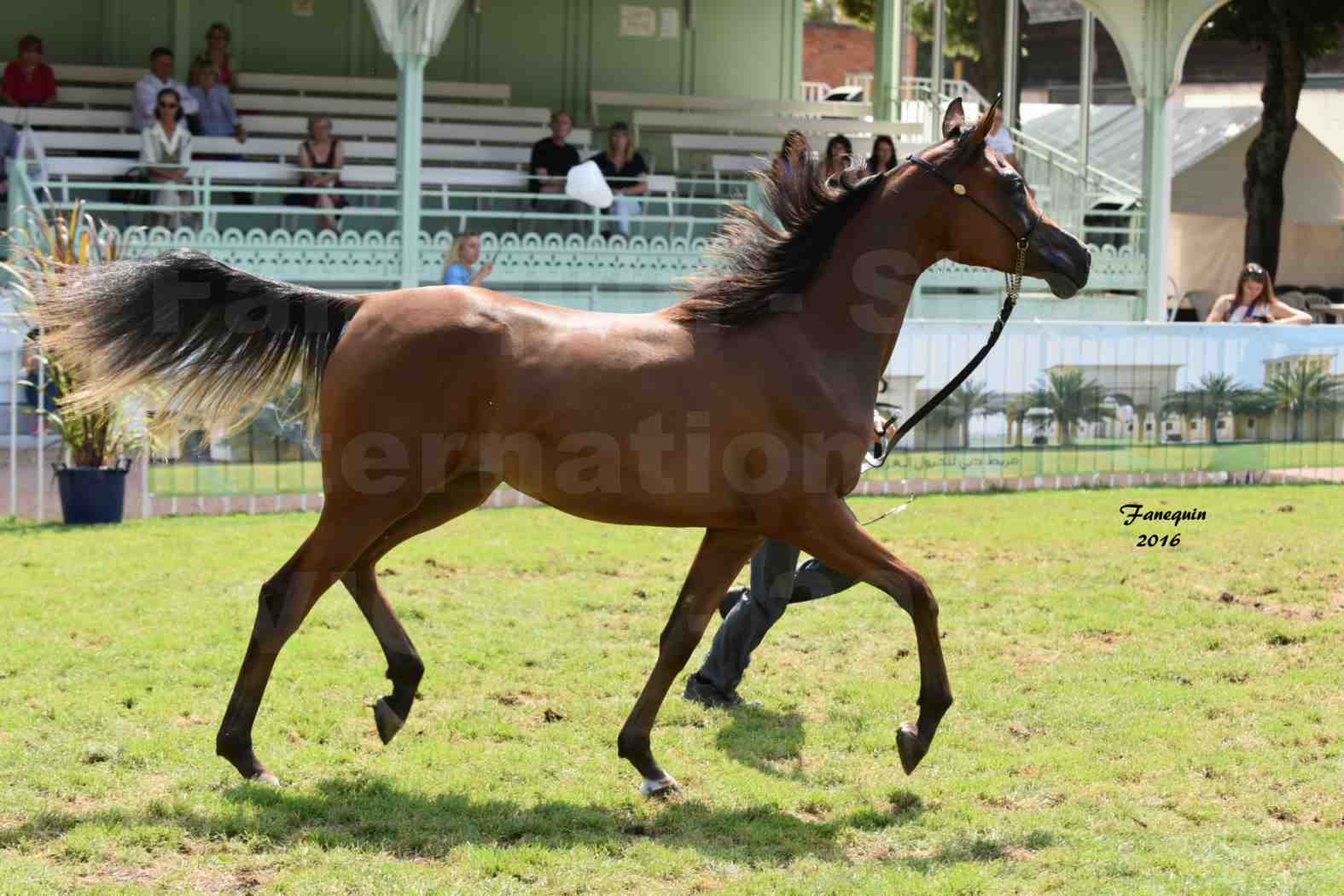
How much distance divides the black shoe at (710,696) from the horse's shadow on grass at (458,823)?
45.9 inches

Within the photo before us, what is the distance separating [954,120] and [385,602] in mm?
2635

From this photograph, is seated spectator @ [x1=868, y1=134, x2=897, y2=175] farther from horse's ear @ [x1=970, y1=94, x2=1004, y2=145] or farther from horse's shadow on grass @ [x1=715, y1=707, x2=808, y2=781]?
horse's ear @ [x1=970, y1=94, x2=1004, y2=145]

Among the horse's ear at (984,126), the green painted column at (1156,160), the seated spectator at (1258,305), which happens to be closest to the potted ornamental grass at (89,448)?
the horse's ear at (984,126)

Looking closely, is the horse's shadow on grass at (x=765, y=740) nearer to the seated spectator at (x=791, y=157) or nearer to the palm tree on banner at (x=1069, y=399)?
the seated spectator at (x=791, y=157)

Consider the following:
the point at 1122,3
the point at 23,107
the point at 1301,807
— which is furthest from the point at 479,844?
the point at 1122,3

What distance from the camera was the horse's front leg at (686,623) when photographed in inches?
209

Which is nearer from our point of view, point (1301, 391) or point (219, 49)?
point (1301, 391)

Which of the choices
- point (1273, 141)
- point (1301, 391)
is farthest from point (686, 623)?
point (1273, 141)

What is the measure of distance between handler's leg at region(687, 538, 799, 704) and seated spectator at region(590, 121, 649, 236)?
9378 millimetres

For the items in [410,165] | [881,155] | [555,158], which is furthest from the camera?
[555,158]

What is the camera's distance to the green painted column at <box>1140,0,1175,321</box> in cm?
1642

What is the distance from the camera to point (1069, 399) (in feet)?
42.0

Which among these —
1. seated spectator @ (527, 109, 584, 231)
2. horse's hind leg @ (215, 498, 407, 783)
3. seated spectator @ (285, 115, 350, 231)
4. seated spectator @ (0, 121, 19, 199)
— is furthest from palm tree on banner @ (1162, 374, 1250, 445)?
seated spectator @ (0, 121, 19, 199)

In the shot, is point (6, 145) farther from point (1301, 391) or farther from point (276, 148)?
point (1301, 391)
